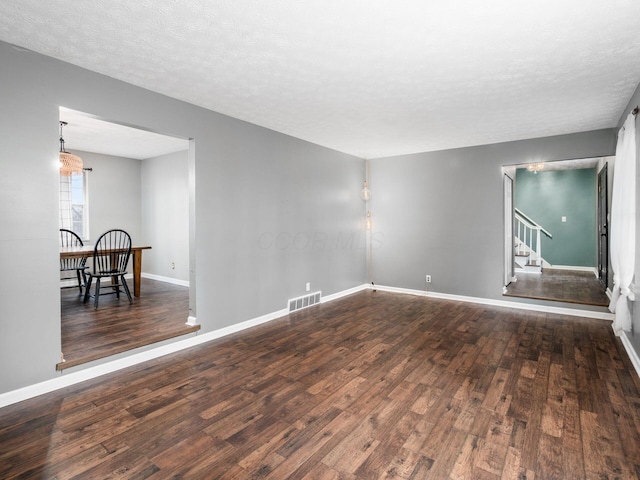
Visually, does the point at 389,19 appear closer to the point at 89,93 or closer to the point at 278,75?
the point at 278,75

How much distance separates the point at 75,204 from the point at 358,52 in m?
6.03

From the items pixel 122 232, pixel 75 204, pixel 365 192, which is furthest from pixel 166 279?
pixel 365 192

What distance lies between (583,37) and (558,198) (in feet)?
23.8

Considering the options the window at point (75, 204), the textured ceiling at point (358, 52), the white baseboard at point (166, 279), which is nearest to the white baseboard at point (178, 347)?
the textured ceiling at point (358, 52)

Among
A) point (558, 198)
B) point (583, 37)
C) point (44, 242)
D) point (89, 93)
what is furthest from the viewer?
point (558, 198)

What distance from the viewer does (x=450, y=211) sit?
5.57 meters

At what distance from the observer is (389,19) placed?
2.04m

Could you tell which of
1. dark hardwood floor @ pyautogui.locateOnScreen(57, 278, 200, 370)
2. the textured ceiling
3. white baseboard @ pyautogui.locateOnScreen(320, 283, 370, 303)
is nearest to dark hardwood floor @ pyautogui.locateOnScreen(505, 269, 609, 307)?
white baseboard @ pyautogui.locateOnScreen(320, 283, 370, 303)

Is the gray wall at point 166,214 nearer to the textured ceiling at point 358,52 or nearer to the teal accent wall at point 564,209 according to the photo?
the textured ceiling at point 358,52

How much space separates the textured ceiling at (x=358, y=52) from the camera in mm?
1961

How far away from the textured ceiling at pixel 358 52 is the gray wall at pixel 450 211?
1.12 metres

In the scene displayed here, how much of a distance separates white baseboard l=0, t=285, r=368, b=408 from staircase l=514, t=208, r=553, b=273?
648 centimetres

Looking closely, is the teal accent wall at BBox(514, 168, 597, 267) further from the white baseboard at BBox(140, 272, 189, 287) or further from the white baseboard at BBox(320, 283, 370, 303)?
the white baseboard at BBox(140, 272, 189, 287)

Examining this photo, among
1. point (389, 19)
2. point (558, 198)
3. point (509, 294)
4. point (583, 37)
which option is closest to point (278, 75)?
point (389, 19)
